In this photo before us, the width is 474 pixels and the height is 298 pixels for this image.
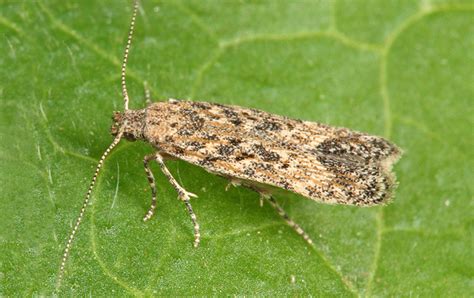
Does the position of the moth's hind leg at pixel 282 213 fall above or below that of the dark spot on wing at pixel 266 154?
below

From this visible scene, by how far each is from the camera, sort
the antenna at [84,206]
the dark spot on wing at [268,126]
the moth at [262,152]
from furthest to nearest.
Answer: the dark spot on wing at [268,126], the moth at [262,152], the antenna at [84,206]

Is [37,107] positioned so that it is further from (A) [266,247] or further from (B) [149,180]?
(A) [266,247]

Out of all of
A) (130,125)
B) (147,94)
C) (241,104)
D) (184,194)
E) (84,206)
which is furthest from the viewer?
(241,104)

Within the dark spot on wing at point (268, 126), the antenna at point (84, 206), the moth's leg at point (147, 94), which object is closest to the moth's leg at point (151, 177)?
the antenna at point (84, 206)

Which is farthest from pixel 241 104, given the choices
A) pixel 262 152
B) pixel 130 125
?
pixel 130 125

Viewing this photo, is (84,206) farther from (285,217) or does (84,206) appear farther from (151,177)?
(285,217)

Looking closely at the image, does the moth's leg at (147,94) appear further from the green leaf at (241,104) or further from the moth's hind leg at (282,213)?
the moth's hind leg at (282,213)

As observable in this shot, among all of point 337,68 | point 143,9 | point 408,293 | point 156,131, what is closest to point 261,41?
point 337,68
